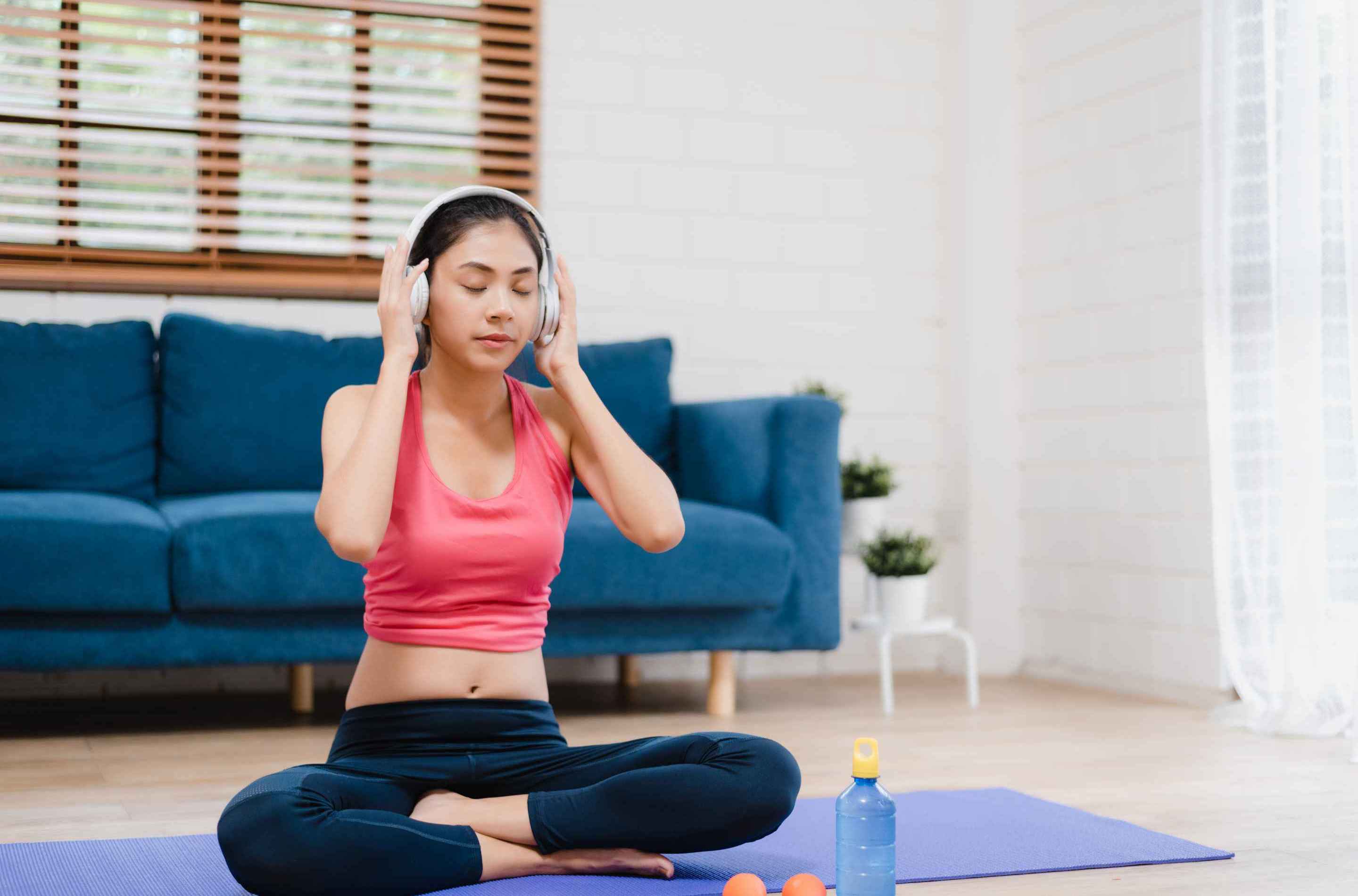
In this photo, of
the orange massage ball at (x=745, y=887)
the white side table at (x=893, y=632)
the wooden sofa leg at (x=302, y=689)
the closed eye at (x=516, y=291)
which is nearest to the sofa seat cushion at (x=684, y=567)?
the white side table at (x=893, y=632)

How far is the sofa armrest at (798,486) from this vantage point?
3279 mm

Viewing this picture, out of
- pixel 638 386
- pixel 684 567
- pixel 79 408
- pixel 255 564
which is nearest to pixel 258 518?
pixel 255 564

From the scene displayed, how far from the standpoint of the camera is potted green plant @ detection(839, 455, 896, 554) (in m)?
3.64

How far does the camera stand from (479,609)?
1.76 m

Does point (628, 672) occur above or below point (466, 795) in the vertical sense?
below

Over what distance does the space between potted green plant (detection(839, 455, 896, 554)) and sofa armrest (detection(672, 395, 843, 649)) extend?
27cm

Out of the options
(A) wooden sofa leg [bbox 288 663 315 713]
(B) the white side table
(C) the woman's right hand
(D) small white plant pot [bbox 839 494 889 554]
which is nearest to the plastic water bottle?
(C) the woman's right hand

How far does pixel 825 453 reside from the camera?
10.8 ft

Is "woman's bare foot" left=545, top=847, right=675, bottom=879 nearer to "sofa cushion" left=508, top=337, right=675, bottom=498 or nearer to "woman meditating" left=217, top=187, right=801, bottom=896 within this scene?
"woman meditating" left=217, top=187, right=801, bottom=896

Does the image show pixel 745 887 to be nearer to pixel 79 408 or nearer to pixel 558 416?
pixel 558 416

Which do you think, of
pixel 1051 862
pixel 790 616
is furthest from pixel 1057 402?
pixel 1051 862

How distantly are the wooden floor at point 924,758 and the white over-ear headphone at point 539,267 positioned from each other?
32.0 inches

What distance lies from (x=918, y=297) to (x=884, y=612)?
3.68 feet

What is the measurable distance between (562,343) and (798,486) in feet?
5.08
